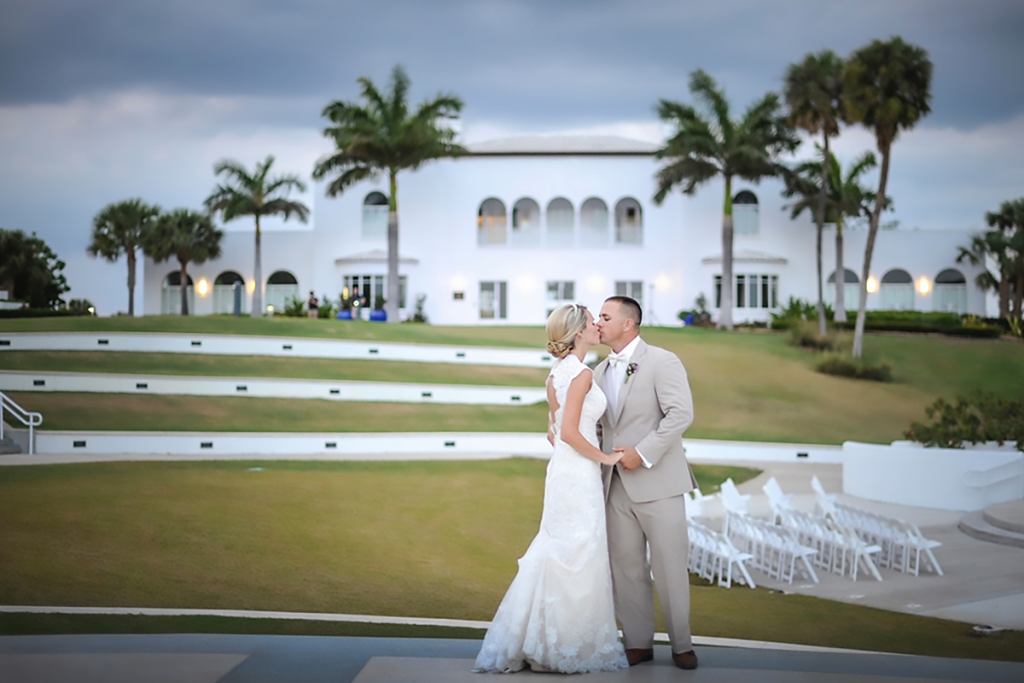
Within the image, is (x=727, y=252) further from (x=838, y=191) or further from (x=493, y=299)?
(x=493, y=299)

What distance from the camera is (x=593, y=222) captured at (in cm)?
4016

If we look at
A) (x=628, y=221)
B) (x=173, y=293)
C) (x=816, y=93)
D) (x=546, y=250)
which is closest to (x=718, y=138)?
(x=816, y=93)

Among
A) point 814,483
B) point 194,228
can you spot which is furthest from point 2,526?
point 194,228

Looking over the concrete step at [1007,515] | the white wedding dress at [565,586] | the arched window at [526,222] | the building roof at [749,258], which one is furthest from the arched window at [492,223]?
the white wedding dress at [565,586]

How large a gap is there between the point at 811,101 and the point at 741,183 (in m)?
8.80

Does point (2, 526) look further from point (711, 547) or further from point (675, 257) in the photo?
point (675, 257)

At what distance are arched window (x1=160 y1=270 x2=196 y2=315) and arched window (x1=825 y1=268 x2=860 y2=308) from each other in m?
27.6

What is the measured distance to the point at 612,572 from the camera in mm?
5051

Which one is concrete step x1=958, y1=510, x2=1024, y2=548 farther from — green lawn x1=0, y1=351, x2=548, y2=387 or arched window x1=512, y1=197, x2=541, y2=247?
arched window x1=512, y1=197, x2=541, y2=247

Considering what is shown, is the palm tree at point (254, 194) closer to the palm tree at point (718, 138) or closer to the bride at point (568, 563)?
the palm tree at point (718, 138)

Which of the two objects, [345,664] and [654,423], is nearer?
[345,664]

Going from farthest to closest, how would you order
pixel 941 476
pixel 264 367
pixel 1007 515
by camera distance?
pixel 264 367 → pixel 941 476 → pixel 1007 515

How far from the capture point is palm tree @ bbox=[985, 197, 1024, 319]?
115ft

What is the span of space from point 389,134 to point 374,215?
20.2ft
